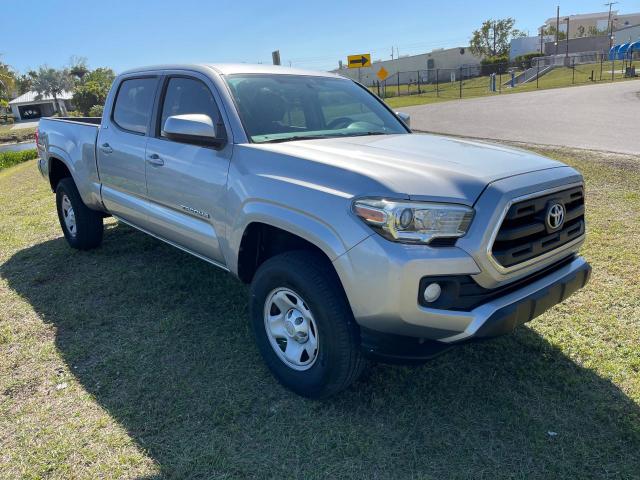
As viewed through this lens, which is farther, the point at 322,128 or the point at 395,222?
the point at 322,128

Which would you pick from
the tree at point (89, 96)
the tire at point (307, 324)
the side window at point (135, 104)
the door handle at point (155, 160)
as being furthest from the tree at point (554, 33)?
the tire at point (307, 324)

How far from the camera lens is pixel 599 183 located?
7.72 meters

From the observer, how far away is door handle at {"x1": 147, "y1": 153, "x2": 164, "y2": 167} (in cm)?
396

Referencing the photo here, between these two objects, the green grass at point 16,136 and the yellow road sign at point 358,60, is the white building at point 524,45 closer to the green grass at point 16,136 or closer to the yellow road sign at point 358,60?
the yellow road sign at point 358,60

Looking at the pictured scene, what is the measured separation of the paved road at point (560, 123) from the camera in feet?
39.4

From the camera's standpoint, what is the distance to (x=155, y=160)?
158 inches

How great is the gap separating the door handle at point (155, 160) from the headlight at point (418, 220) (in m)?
2.07

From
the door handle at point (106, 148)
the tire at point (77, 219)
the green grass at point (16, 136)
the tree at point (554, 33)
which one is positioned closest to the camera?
the door handle at point (106, 148)

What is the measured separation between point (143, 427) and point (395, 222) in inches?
70.5

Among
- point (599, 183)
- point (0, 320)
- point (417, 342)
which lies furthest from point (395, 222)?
point (599, 183)

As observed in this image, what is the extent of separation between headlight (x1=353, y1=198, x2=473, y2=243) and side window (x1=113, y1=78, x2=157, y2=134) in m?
2.57

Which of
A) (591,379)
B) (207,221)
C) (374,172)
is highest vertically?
(374,172)

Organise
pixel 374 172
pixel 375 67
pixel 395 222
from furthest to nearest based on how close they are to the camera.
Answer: pixel 375 67, pixel 374 172, pixel 395 222

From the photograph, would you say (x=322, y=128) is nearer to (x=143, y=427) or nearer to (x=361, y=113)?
(x=361, y=113)
